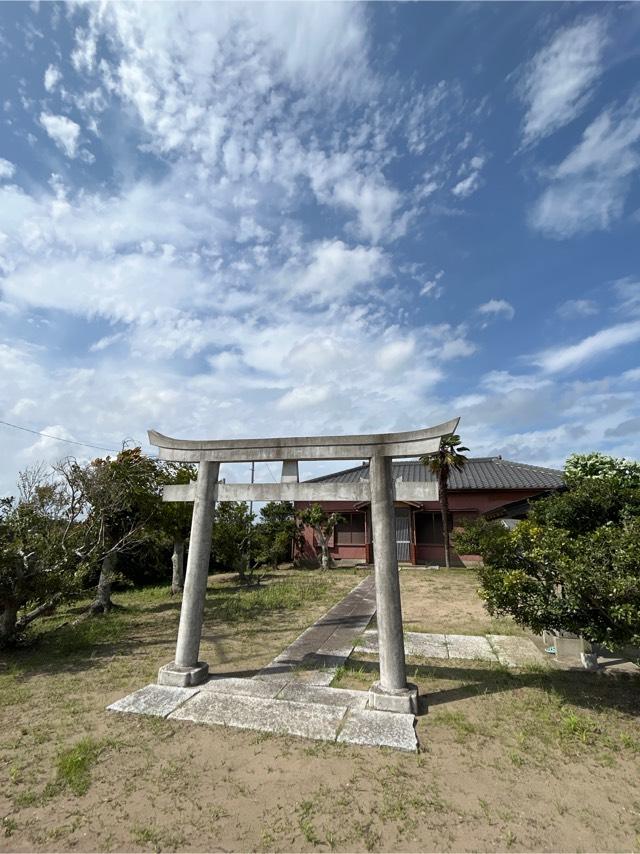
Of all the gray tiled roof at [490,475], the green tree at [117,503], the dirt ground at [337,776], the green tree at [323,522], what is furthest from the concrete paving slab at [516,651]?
the green tree at [323,522]

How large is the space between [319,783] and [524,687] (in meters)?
3.28

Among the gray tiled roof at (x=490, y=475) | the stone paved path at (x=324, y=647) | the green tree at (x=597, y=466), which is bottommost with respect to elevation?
the stone paved path at (x=324, y=647)

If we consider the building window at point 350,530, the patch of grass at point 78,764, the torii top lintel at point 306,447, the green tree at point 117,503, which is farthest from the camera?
the building window at point 350,530

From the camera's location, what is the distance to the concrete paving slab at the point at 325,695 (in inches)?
196

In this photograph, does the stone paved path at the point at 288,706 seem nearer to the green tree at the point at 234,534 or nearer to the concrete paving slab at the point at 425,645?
the concrete paving slab at the point at 425,645

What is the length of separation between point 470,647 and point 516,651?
72 centimetres

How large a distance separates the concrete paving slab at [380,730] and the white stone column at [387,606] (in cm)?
16

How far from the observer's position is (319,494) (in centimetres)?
582

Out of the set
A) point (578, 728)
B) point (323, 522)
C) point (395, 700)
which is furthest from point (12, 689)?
point (323, 522)

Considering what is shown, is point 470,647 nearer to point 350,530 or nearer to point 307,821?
point 307,821

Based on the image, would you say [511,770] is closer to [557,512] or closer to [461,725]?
[461,725]

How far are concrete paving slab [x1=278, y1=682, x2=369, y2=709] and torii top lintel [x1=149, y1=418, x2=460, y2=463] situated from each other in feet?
9.30

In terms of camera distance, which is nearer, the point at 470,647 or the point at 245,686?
the point at 245,686

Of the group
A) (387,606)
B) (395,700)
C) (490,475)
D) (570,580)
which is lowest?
(395,700)
